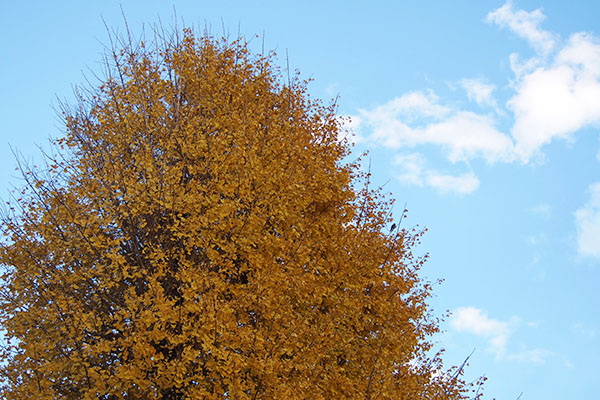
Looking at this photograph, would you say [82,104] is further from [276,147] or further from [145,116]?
[276,147]

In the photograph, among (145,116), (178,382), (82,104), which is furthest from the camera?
(82,104)

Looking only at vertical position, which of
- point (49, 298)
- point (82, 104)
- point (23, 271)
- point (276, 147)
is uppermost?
point (82, 104)

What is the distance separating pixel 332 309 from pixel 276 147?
5026 millimetres

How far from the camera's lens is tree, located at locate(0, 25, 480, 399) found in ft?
37.7

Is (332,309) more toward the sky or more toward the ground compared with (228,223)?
more toward the ground

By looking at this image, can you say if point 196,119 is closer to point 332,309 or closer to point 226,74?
point 226,74

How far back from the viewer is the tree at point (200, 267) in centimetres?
1149

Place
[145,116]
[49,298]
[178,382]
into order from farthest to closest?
1. [145,116]
2. [49,298]
3. [178,382]

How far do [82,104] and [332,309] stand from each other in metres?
10.7

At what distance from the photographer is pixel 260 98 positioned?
1827 centimetres

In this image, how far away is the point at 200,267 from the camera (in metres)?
12.3

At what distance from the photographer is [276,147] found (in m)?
15.4

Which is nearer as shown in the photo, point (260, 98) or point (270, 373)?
point (270, 373)

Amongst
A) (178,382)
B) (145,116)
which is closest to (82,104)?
(145,116)
